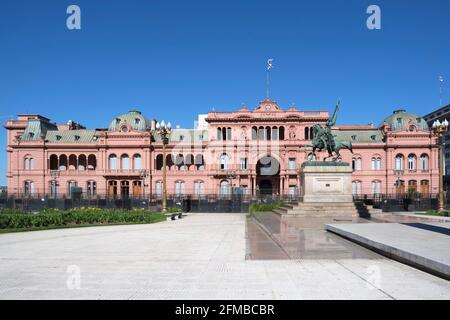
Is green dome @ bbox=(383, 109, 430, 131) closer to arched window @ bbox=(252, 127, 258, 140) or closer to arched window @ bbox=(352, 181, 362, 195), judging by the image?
arched window @ bbox=(352, 181, 362, 195)

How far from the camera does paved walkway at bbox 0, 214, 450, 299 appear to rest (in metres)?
7.97

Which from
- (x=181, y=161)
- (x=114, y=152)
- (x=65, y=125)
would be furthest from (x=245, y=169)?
(x=65, y=125)

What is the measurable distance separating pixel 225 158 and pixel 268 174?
26.9 feet

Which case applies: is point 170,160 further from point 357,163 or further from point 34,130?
point 357,163

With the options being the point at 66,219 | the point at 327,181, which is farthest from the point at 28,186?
the point at 327,181

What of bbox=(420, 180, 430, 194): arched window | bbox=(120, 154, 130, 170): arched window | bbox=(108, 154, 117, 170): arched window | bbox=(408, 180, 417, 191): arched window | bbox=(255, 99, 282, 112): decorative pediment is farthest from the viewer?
bbox=(108, 154, 117, 170): arched window

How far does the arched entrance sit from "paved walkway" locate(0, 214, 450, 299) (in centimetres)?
6134

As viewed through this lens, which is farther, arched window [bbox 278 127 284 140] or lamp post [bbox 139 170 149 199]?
arched window [bbox 278 127 284 140]

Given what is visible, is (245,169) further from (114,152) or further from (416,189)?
(416,189)

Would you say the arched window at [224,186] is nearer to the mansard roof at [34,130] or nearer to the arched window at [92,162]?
the arched window at [92,162]

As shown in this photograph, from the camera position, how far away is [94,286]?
873 centimetres

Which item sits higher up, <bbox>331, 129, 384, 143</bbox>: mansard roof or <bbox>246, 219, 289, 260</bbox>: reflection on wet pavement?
<bbox>331, 129, 384, 143</bbox>: mansard roof

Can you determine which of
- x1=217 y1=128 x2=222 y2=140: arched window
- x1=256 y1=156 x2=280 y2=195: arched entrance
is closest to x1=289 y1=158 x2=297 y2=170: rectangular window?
x1=256 y1=156 x2=280 y2=195: arched entrance

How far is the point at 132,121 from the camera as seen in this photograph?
79.2m
